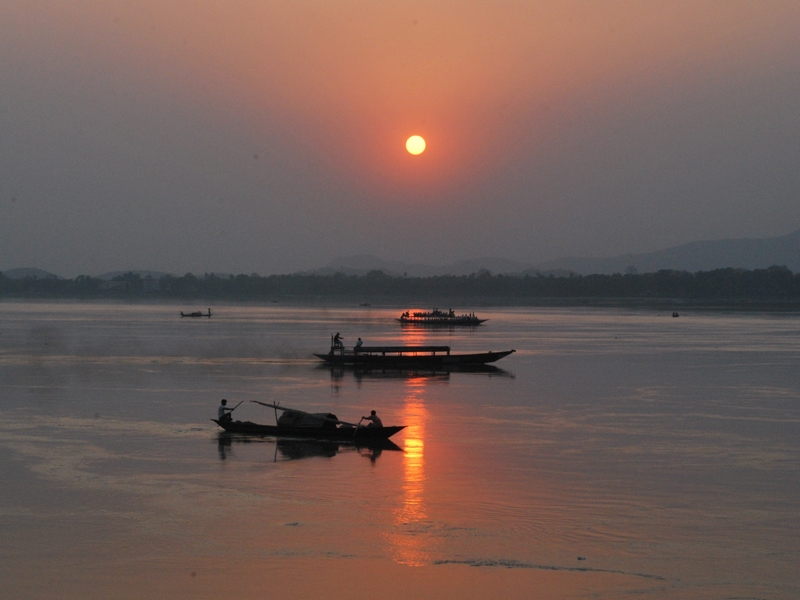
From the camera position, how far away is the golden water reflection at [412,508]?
18131 millimetres

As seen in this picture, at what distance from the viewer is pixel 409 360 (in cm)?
5734

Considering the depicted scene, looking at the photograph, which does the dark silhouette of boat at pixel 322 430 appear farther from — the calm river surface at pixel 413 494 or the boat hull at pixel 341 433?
the calm river surface at pixel 413 494

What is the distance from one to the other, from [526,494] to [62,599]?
11.0 m

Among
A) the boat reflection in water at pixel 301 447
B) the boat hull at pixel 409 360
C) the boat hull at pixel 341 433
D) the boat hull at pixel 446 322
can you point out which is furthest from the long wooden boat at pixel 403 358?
the boat hull at pixel 446 322

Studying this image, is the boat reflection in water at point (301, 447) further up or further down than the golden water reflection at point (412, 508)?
further up

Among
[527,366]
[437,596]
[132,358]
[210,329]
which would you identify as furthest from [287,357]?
[437,596]

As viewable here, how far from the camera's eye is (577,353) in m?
70.2

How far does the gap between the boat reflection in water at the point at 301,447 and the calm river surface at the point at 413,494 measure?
0.14 meters

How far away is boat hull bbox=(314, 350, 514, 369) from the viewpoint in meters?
57.2

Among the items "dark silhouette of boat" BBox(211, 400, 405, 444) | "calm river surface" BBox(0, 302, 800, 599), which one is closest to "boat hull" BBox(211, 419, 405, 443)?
"dark silhouette of boat" BBox(211, 400, 405, 444)

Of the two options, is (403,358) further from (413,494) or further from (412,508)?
(412,508)

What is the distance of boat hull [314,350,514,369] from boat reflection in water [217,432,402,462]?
88.9 ft

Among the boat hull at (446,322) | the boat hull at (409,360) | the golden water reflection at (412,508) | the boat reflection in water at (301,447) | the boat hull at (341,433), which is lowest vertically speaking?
the golden water reflection at (412,508)

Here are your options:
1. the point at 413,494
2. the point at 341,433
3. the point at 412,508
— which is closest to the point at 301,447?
the point at 341,433
